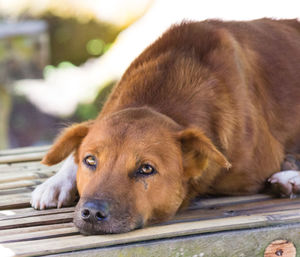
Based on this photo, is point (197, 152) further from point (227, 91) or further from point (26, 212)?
point (26, 212)

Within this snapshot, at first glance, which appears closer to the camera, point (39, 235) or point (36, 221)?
point (39, 235)

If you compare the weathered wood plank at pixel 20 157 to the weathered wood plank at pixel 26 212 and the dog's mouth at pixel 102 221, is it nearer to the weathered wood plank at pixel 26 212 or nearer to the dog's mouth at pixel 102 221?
the weathered wood plank at pixel 26 212

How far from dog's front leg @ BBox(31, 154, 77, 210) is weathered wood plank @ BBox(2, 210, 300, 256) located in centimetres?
63

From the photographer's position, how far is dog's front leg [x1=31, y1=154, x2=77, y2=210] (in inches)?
135

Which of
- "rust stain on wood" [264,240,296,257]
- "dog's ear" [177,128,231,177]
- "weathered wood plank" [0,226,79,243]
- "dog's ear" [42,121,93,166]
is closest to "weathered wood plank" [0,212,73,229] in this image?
"weathered wood plank" [0,226,79,243]

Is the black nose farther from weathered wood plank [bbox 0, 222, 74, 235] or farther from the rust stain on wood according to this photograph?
the rust stain on wood

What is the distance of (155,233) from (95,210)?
11.8 inches

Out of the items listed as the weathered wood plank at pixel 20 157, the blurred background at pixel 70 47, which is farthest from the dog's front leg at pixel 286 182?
the blurred background at pixel 70 47

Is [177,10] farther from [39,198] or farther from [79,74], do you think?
[39,198]

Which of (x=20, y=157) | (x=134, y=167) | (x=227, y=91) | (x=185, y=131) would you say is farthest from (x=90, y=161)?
(x=20, y=157)

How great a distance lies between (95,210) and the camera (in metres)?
2.78

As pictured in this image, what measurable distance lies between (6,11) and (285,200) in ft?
21.3

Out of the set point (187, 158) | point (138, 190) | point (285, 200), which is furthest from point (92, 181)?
point (285, 200)

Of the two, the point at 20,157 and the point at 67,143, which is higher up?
the point at 67,143
